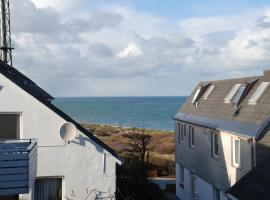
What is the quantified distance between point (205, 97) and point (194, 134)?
2.55m

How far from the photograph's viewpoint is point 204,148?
2570cm

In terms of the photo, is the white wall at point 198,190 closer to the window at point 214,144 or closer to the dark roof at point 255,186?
the window at point 214,144

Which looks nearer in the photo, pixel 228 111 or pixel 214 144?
pixel 228 111

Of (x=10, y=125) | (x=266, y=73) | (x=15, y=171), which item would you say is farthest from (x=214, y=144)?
(x=15, y=171)

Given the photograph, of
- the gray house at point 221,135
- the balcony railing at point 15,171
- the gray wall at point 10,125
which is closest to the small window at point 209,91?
the gray house at point 221,135

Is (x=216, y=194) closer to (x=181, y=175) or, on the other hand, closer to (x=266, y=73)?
(x=266, y=73)

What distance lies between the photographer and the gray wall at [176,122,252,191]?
65.0 feet

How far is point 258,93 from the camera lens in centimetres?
2098

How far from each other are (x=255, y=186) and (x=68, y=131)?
6107 mm

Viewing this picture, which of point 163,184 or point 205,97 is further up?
point 205,97

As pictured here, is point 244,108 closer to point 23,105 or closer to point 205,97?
point 205,97

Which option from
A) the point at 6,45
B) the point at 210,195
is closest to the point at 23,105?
the point at 210,195

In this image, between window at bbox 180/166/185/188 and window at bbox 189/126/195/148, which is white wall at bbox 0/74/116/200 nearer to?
window at bbox 189/126/195/148

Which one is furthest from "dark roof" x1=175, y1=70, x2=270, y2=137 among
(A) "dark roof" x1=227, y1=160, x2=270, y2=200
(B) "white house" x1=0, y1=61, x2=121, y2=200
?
(B) "white house" x1=0, y1=61, x2=121, y2=200
